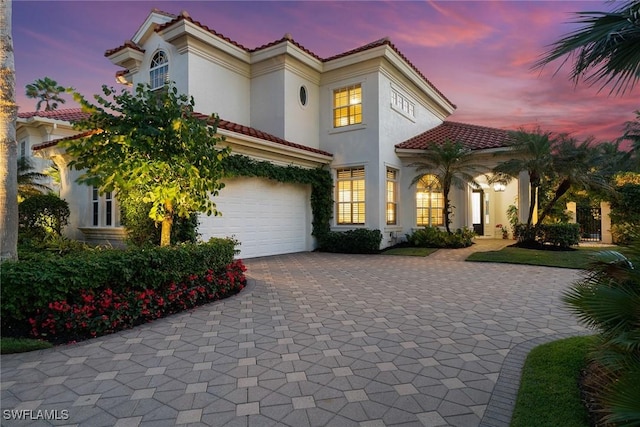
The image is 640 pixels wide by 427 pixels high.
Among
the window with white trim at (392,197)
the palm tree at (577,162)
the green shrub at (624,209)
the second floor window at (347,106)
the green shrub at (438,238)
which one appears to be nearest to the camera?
the palm tree at (577,162)

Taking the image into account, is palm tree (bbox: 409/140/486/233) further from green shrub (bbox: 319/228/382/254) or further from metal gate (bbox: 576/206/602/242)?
metal gate (bbox: 576/206/602/242)

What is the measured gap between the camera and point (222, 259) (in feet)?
21.6

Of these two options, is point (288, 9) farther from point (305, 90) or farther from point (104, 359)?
point (104, 359)

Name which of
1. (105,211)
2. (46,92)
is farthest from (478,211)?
(46,92)

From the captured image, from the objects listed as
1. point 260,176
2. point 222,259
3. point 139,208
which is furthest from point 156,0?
point 222,259

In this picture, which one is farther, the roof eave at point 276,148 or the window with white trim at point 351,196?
the window with white trim at point 351,196

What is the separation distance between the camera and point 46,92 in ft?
84.4

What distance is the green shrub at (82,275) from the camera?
400cm

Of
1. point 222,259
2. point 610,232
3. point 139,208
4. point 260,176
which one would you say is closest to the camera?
point 222,259

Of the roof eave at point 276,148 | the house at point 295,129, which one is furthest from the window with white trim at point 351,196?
the roof eave at point 276,148

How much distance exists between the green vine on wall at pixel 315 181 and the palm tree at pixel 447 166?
3.51 m

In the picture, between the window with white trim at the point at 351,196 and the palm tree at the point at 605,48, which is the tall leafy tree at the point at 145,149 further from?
the window with white trim at the point at 351,196

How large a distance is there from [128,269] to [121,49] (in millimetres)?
11637

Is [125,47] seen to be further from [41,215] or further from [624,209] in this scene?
[624,209]
